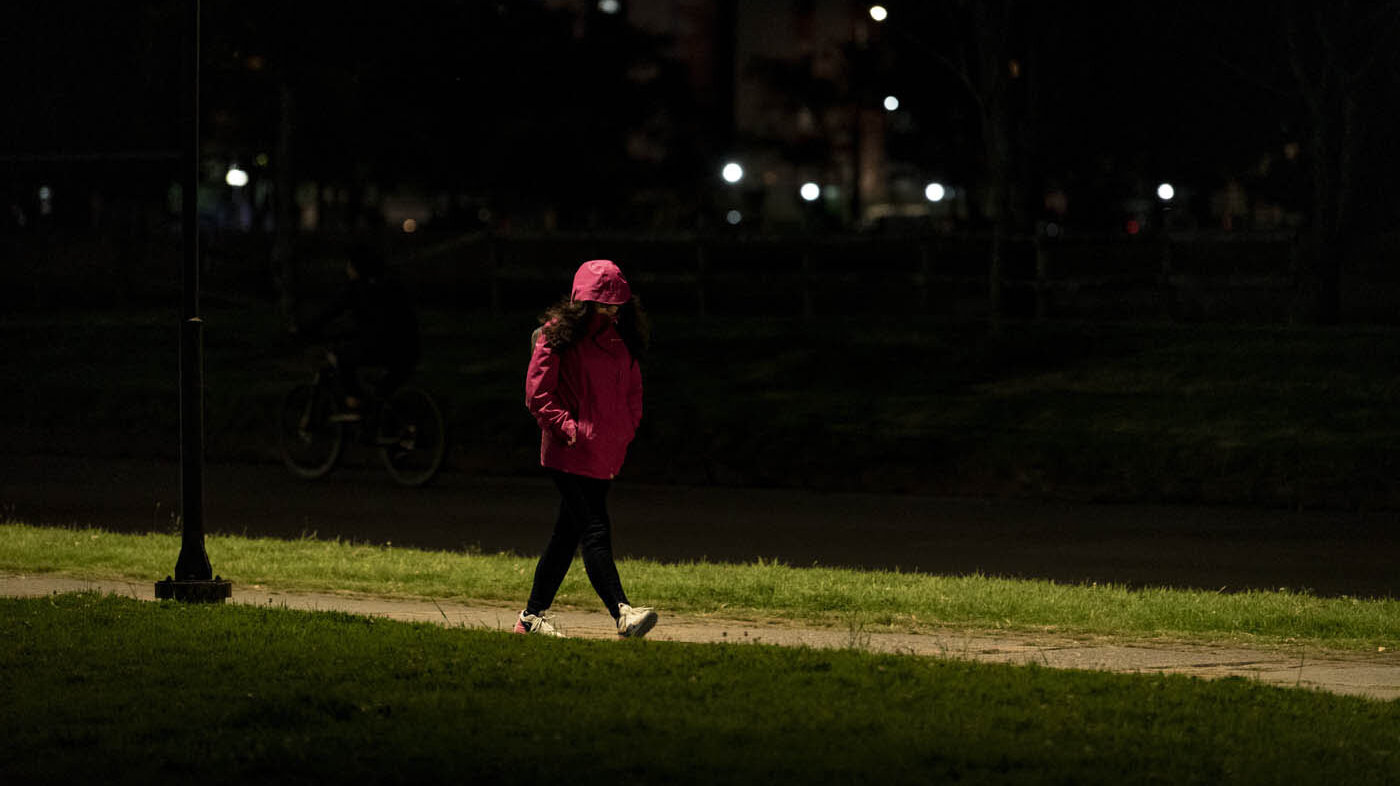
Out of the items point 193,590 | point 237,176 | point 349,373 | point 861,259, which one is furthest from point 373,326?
point 237,176

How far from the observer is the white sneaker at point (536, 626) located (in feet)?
30.7

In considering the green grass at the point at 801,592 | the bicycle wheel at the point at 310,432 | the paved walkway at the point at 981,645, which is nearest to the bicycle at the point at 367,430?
the bicycle wheel at the point at 310,432

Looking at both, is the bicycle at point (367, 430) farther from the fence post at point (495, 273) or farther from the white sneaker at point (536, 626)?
the fence post at point (495, 273)

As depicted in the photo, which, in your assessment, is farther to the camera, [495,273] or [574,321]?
[495,273]

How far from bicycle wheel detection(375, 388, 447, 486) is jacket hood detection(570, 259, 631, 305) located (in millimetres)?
7996

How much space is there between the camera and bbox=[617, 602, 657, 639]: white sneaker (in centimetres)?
915

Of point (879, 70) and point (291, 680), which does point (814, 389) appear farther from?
point (879, 70)

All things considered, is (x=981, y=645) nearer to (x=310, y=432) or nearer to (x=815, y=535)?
(x=815, y=535)

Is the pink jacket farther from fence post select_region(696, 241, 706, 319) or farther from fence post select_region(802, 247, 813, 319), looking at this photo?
fence post select_region(696, 241, 706, 319)

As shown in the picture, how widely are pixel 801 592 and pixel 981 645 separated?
1.73 m

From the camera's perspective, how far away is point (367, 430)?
1705 cm

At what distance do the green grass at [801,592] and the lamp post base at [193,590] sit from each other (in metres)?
0.97

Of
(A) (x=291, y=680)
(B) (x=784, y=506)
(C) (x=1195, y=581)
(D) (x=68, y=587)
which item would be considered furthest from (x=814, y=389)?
(A) (x=291, y=680)

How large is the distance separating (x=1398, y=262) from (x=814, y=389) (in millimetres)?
32296
